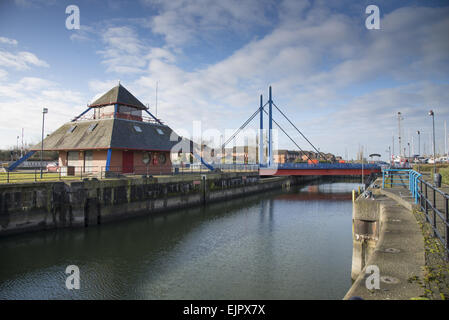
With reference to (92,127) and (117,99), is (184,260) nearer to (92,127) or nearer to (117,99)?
(92,127)

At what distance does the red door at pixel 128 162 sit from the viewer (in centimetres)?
2762

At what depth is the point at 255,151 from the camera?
92.6 meters

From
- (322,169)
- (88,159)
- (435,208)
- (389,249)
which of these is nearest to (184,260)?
(389,249)

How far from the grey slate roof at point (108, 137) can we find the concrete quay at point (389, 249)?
2211 cm

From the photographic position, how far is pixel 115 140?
26375 millimetres

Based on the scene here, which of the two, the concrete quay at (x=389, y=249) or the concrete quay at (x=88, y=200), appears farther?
the concrete quay at (x=88, y=200)

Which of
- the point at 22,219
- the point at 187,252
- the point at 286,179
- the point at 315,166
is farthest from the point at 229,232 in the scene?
the point at 286,179

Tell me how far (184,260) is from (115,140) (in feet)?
55.5

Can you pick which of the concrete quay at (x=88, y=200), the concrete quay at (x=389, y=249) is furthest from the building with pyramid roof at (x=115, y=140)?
the concrete quay at (x=389, y=249)

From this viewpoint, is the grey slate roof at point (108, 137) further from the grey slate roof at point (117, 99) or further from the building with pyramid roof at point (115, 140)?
the grey slate roof at point (117, 99)

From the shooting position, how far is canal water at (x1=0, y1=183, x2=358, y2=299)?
10.2 meters

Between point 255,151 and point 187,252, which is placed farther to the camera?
point 255,151
